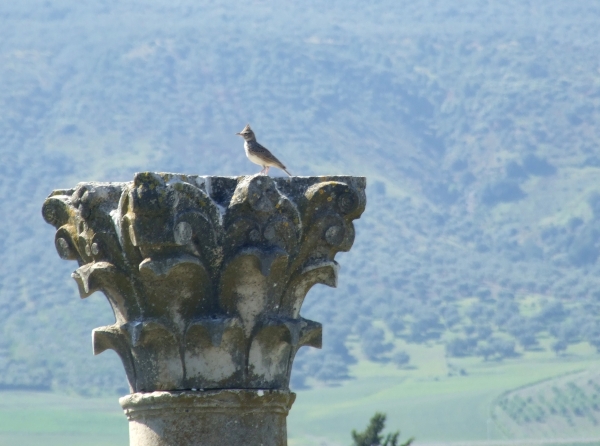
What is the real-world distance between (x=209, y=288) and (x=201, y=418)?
0.62m

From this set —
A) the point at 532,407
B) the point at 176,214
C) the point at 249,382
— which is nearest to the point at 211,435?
the point at 249,382

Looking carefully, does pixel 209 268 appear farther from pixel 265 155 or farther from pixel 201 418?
pixel 265 155

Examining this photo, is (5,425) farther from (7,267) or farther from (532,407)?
(7,267)

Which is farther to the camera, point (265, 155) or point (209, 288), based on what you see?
point (265, 155)

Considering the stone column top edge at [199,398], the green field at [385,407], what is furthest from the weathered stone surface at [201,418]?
the green field at [385,407]

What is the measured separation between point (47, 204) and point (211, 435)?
147 centimetres

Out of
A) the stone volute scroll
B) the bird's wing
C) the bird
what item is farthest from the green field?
the stone volute scroll

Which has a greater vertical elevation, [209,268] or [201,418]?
[209,268]

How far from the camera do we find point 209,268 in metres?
7.46

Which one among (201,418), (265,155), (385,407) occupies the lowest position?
(201,418)

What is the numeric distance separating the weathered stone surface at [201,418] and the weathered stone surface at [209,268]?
74 mm

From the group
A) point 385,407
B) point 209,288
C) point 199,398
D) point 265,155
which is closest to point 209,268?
point 209,288

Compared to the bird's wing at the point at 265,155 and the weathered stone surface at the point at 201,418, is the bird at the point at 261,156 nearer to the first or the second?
the bird's wing at the point at 265,155

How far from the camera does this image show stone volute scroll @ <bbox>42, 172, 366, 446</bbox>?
7.38m
